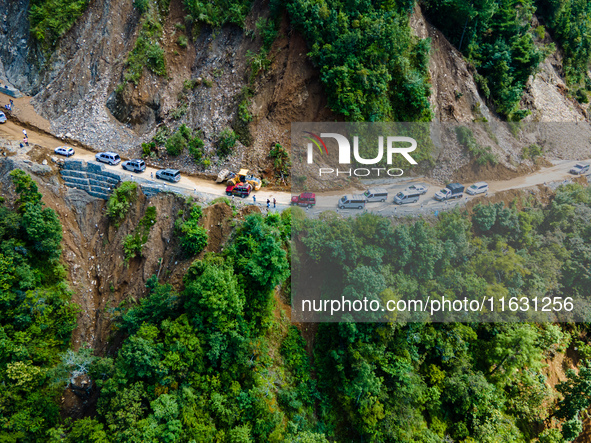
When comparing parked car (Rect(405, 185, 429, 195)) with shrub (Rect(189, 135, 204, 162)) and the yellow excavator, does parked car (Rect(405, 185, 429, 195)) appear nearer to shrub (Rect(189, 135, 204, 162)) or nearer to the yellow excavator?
the yellow excavator

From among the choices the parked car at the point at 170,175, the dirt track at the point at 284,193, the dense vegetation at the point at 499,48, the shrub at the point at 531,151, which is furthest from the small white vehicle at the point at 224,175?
the shrub at the point at 531,151

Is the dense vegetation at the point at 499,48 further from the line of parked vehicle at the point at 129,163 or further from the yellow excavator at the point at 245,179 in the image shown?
the line of parked vehicle at the point at 129,163

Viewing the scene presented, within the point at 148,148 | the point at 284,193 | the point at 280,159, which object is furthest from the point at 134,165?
the point at 284,193

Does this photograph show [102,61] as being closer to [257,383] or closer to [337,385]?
[257,383]

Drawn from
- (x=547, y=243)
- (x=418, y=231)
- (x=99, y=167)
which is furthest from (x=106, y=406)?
(x=547, y=243)

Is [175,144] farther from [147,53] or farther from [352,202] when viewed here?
[352,202]

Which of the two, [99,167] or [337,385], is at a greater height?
[99,167]
